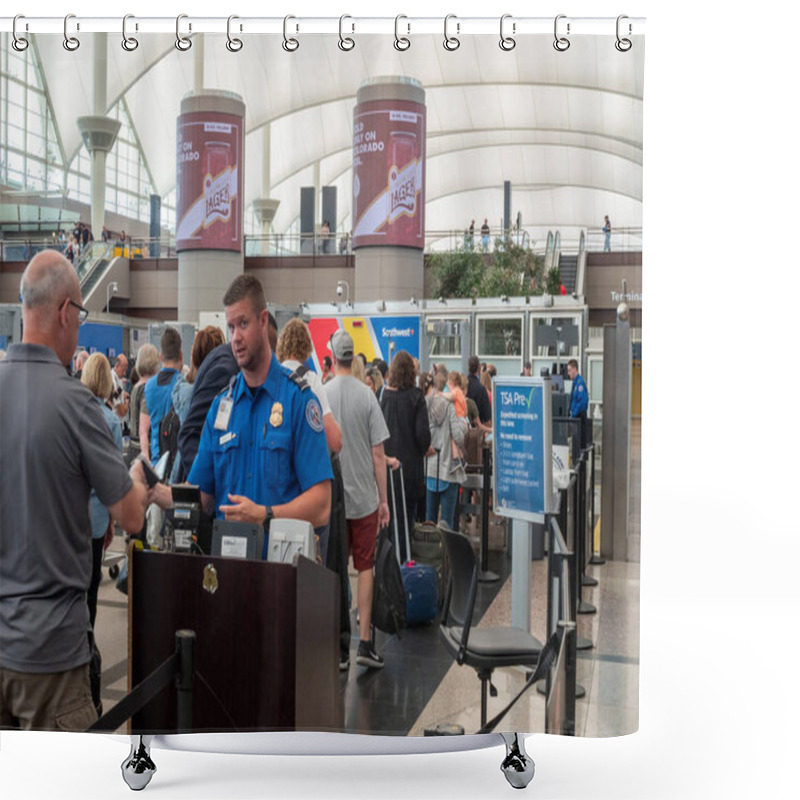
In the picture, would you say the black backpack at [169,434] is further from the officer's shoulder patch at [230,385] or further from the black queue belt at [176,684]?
the black queue belt at [176,684]

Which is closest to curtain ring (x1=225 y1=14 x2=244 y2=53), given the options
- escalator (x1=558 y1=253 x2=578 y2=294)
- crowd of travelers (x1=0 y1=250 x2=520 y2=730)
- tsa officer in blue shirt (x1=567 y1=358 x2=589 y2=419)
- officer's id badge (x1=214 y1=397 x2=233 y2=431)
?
crowd of travelers (x1=0 y1=250 x2=520 y2=730)

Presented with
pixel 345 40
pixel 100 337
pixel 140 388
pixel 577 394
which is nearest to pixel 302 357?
pixel 140 388

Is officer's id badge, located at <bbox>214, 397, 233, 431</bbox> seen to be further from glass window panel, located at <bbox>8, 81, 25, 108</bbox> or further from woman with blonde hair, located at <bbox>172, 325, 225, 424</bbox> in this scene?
glass window panel, located at <bbox>8, 81, 25, 108</bbox>

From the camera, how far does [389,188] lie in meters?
3.31

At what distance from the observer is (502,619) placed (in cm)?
336

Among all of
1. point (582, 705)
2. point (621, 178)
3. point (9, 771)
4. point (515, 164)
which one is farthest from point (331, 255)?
point (9, 771)

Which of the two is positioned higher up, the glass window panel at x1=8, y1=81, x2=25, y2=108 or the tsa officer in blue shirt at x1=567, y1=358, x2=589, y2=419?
the glass window panel at x1=8, y1=81, x2=25, y2=108

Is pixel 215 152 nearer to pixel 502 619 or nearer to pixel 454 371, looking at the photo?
pixel 454 371

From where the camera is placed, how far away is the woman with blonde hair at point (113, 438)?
320 centimetres

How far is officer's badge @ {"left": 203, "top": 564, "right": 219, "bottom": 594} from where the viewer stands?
3.21m

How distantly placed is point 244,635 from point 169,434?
634 mm

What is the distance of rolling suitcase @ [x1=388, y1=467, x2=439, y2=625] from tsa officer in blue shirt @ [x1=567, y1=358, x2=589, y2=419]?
553 millimetres

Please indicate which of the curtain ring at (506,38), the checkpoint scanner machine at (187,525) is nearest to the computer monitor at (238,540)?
the checkpoint scanner machine at (187,525)

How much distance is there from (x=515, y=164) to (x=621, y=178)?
32 cm
